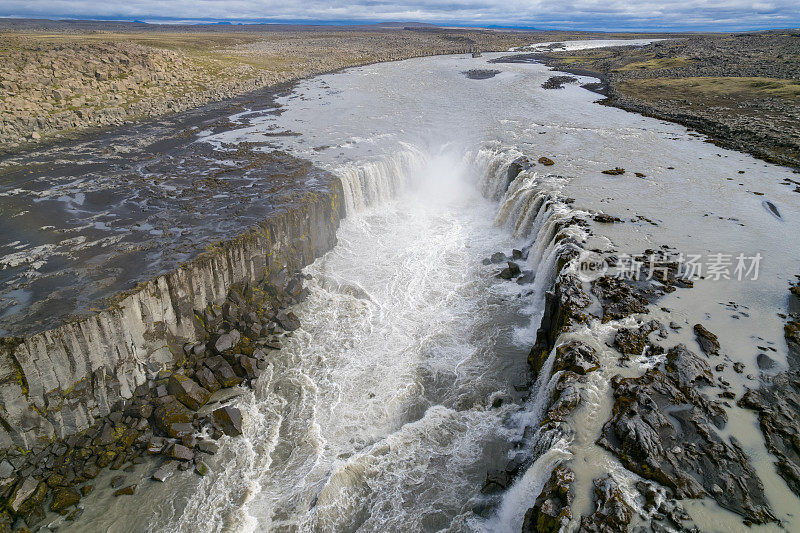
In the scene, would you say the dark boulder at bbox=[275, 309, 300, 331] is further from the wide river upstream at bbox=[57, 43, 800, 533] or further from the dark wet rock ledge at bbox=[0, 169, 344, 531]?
the wide river upstream at bbox=[57, 43, 800, 533]

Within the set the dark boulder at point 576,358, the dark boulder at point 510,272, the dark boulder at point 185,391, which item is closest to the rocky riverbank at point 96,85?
the dark boulder at point 185,391

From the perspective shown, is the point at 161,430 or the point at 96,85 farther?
the point at 96,85

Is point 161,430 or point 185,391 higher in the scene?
point 185,391

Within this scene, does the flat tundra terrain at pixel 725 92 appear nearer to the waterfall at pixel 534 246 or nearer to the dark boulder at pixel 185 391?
the waterfall at pixel 534 246

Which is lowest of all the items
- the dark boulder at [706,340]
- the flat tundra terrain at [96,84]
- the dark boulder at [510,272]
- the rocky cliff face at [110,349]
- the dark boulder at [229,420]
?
the dark boulder at [229,420]

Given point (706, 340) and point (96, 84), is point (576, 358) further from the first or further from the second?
point (96, 84)

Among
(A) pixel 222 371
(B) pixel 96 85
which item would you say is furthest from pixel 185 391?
(B) pixel 96 85
